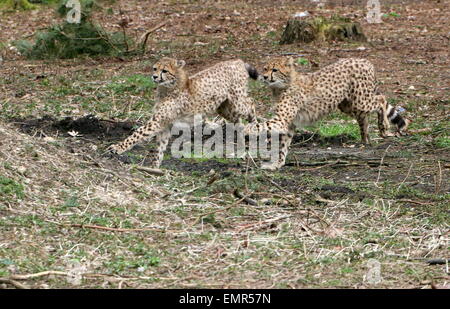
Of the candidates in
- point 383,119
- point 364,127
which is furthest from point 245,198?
point 383,119

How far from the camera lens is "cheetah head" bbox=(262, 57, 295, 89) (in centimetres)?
993

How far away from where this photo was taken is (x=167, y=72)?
32.6ft

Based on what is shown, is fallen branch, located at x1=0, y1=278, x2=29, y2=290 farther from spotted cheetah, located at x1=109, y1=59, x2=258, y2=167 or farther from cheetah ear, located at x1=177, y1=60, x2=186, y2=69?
cheetah ear, located at x1=177, y1=60, x2=186, y2=69

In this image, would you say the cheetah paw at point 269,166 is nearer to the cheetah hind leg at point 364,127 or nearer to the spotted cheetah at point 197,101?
the spotted cheetah at point 197,101

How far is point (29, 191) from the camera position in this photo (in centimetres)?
724

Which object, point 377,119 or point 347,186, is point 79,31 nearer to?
point 377,119

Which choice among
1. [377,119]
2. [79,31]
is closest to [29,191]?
[377,119]

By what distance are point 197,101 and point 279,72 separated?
96cm

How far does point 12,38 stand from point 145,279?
35.0ft

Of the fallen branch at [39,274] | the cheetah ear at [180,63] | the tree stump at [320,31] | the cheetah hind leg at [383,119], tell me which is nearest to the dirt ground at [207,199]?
the fallen branch at [39,274]

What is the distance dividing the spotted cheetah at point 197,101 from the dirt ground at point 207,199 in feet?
1.04

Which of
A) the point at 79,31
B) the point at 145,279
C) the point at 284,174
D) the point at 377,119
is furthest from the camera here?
the point at 79,31

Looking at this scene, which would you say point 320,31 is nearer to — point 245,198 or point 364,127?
point 364,127

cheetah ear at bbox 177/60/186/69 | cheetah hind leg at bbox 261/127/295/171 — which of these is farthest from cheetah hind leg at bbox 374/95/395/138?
cheetah ear at bbox 177/60/186/69
